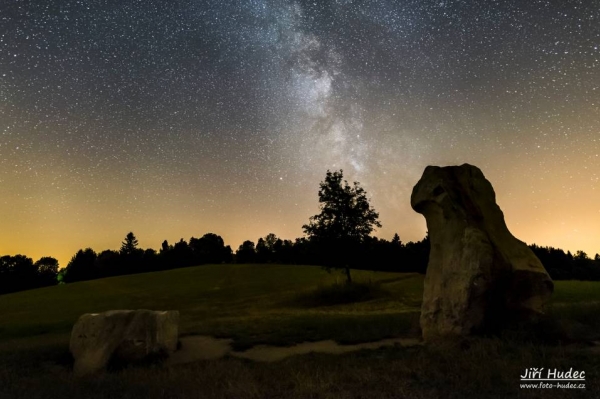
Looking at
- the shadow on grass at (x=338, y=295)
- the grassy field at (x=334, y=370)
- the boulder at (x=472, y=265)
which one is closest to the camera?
the grassy field at (x=334, y=370)

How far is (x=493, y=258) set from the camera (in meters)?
14.6

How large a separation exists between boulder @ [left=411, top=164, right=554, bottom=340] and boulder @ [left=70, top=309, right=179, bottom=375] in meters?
10.6

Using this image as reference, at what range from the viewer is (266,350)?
16.0 meters

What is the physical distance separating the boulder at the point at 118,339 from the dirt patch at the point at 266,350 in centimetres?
92

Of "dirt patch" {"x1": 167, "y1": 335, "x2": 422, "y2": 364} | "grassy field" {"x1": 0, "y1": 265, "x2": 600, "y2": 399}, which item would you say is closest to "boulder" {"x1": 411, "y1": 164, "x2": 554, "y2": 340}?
"grassy field" {"x1": 0, "y1": 265, "x2": 600, "y2": 399}

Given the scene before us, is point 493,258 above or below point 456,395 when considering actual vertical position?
above

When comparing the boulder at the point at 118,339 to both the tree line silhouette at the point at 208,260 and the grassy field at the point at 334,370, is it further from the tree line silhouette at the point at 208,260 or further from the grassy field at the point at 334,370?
the tree line silhouette at the point at 208,260

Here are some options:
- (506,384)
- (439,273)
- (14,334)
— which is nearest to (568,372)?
(506,384)

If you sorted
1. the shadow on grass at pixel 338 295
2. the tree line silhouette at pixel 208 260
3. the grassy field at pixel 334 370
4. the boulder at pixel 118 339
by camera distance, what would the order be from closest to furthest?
1. the grassy field at pixel 334 370
2. the boulder at pixel 118 339
3. the shadow on grass at pixel 338 295
4. the tree line silhouette at pixel 208 260

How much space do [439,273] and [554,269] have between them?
78544 mm

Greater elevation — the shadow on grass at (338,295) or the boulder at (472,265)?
the boulder at (472,265)

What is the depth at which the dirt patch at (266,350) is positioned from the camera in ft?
49.0

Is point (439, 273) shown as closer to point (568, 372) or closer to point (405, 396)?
point (568, 372)

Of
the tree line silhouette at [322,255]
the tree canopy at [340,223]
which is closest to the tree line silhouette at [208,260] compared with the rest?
the tree line silhouette at [322,255]
